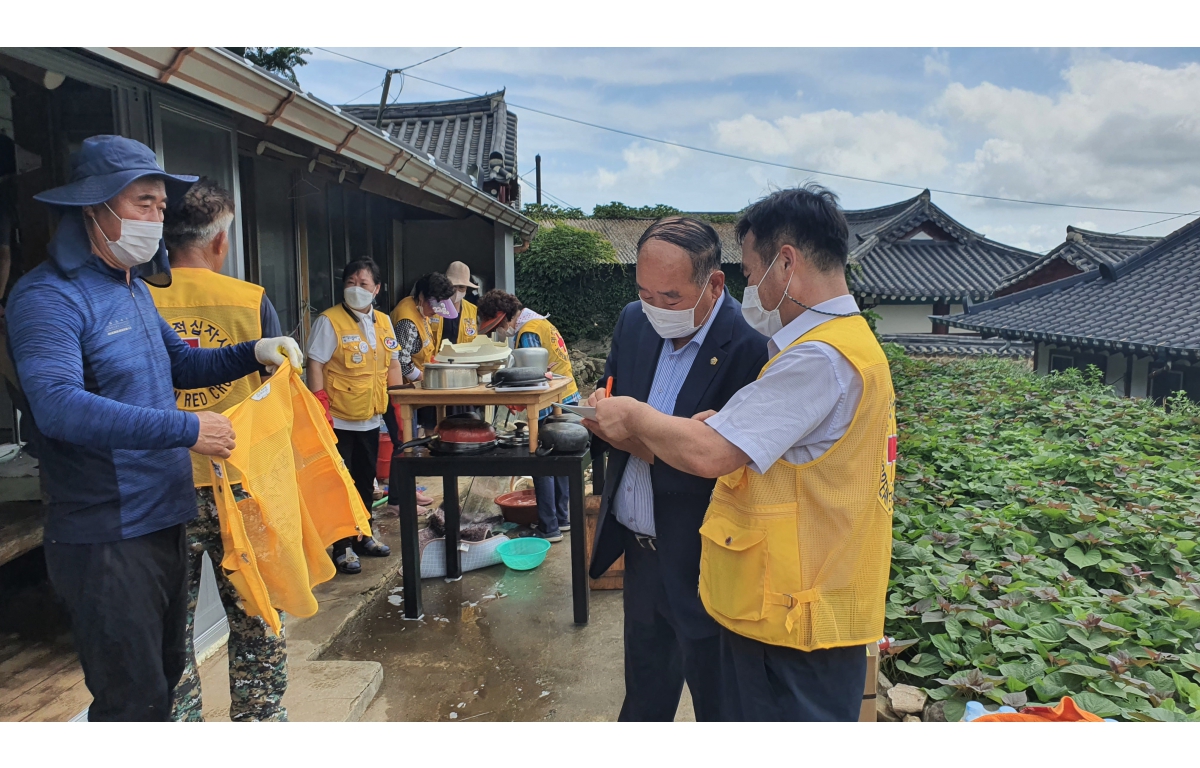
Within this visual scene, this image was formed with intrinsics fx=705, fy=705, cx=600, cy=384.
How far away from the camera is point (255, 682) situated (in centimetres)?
244

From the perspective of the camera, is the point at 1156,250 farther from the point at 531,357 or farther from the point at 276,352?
the point at 276,352

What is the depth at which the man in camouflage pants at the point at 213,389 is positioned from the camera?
7.66 ft

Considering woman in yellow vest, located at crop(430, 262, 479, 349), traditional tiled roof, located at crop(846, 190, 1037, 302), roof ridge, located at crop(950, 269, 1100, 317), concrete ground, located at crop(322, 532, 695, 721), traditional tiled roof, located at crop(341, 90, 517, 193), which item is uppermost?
traditional tiled roof, located at crop(341, 90, 517, 193)

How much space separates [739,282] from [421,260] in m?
13.7

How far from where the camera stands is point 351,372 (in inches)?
180

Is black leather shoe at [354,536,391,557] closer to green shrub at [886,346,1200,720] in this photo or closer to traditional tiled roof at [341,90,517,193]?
green shrub at [886,346,1200,720]

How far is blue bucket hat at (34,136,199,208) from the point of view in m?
1.90

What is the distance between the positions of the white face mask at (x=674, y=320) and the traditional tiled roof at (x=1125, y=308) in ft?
29.0

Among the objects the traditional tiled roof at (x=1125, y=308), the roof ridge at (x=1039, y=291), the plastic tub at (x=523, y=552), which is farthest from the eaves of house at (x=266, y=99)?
the roof ridge at (x=1039, y=291)

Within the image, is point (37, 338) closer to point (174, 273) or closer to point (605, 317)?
point (174, 273)

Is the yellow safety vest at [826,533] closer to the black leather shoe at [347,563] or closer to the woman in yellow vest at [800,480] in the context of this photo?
the woman in yellow vest at [800,480]

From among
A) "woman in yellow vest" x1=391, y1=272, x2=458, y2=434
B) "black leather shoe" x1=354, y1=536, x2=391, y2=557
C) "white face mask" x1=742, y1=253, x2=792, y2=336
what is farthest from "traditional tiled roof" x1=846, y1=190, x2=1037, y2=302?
"white face mask" x1=742, y1=253, x2=792, y2=336

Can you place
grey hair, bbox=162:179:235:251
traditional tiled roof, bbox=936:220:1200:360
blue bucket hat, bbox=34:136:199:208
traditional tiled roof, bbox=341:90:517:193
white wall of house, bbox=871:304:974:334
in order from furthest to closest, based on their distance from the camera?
1. white wall of house, bbox=871:304:974:334
2. traditional tiled roof, bbox=341:90:517:193
3. traditional tiled roof, bbox=936:220:1200:360
4. grey hair, bbox=162:179:235:251
5. blue bucket hat, bbox=34:136:199:208

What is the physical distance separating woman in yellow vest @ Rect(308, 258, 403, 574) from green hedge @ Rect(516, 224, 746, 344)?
A: 1638 cm
